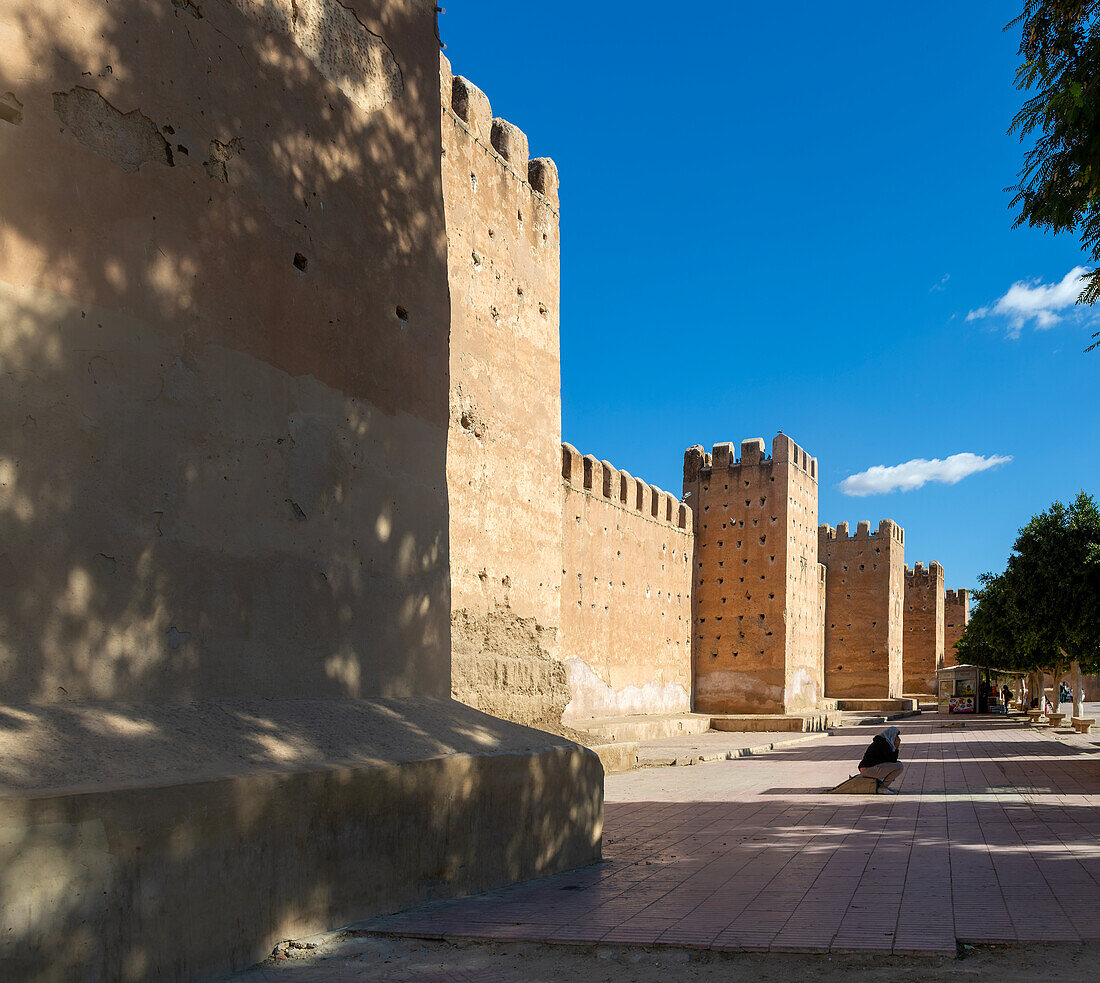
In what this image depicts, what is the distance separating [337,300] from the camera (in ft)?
17.9

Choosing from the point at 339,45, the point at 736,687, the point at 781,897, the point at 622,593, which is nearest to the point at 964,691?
the point at 736,687

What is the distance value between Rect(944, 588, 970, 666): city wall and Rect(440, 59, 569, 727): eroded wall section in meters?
50.0

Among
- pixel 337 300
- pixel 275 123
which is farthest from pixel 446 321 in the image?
pixel 275 123

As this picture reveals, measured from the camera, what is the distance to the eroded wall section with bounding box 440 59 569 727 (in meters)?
11.2

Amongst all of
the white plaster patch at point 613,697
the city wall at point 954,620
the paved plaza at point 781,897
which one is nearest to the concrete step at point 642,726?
the white plaster patch at point 613,697

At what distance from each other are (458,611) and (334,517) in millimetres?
5704

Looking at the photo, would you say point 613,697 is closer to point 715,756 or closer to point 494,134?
point 715,756

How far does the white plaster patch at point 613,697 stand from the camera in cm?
1931

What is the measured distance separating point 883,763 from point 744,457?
1784 cm

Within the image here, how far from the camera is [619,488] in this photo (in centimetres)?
2233

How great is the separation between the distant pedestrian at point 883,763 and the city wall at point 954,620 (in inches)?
1932

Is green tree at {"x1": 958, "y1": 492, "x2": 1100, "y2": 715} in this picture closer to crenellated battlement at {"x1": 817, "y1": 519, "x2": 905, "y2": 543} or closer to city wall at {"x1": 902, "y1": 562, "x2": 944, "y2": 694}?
crenellated battlement at {"x1": 817, "y1": 519, "x2": 905, "y2": 543}

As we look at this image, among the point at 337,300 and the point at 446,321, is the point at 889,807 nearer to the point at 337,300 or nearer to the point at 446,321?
the point at 446,321

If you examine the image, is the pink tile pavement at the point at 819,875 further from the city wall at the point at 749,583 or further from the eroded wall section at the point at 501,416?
the city wall at the point at 749,583
